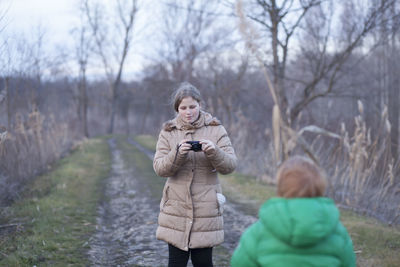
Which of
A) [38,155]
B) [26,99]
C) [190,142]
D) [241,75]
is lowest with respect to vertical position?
[38,155]

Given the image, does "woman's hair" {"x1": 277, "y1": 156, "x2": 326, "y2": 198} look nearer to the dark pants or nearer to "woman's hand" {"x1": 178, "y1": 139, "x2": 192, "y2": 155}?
"woman's hand" {"x1": 178, "y1": 139, "x2": 192, "y2": 155}

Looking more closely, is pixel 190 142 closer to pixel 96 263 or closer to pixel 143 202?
pixel 96 263

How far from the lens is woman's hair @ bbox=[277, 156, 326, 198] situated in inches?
67.7

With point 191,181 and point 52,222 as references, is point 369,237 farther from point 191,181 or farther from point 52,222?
point 52,222

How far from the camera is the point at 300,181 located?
173 centimetres

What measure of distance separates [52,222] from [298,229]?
14.8 ft

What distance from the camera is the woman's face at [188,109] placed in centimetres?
271

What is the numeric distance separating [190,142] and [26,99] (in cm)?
729

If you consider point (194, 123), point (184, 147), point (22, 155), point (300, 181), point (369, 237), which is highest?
point (194, 123)

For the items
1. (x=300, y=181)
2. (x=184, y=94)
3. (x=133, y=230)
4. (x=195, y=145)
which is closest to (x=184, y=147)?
(x=195, y=145)

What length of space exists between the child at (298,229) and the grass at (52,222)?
277 centimetres

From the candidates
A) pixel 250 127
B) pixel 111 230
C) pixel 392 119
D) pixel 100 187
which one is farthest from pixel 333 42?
pixel 111 230

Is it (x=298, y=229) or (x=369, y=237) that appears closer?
(x=298, y=229)

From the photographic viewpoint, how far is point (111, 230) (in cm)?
545
